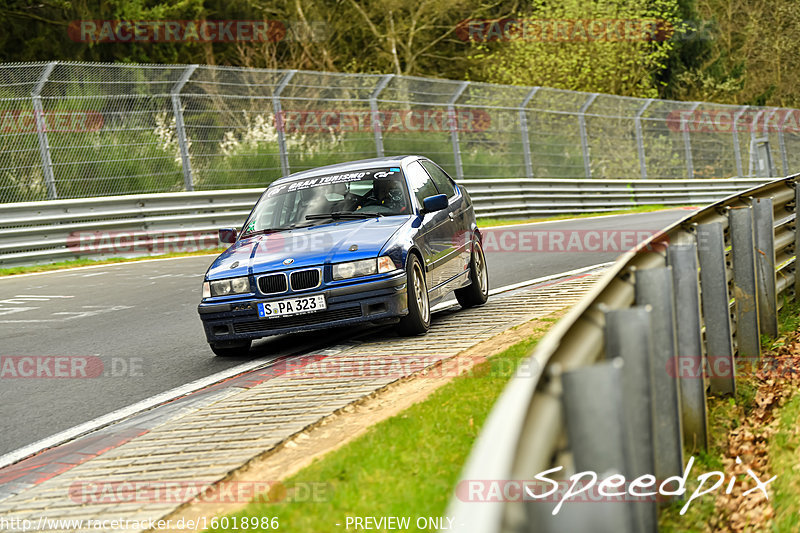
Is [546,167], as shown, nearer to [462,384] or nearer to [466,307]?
[466,307]

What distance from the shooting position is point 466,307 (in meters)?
10.7

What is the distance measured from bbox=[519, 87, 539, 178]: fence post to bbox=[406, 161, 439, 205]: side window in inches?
644

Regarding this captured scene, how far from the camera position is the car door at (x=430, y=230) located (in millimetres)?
9137

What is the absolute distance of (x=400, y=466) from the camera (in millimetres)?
4957

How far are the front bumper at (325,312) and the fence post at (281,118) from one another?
12883 mm

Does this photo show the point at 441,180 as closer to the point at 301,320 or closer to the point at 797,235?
the point at 301,320

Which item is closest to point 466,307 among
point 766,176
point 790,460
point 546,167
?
point 790,460

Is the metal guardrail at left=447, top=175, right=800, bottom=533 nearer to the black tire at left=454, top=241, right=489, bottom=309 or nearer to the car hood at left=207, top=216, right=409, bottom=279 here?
the car hood at left=207, top=216, right=409, bottom=279

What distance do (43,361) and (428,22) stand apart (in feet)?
101

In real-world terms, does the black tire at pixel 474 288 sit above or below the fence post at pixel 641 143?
below

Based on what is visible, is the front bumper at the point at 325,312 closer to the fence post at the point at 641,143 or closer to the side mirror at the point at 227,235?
the side mirror at the point at 227,235

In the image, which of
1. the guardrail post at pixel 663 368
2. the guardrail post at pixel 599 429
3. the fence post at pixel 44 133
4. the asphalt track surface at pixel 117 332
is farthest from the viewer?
the fence post at pixel 44 133

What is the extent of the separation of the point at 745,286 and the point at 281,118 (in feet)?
50.9

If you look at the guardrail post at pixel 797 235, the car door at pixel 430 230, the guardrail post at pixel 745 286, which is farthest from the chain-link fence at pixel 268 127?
the guardrail post at pixel 745 286
